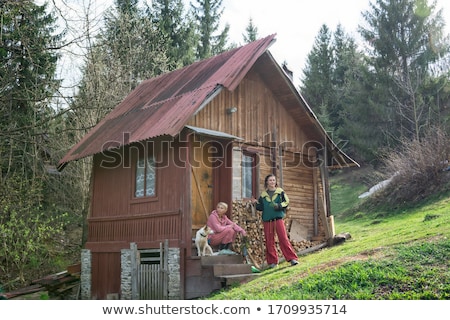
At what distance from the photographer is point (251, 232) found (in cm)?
1299

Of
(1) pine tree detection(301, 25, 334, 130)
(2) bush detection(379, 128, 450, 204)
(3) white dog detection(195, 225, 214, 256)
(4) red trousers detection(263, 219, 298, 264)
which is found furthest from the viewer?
(1) pine tree detection(301, 25, 334, 130)


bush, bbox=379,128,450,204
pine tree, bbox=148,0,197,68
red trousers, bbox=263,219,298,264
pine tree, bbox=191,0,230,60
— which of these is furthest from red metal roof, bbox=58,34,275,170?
pine tree, bbox=191,0,230,60

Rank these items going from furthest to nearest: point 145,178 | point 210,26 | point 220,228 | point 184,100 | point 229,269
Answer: point 210,26 → point 145,178 → point 184,100 → point 220,228 → point 229,269

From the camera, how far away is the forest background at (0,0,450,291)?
1493 cm

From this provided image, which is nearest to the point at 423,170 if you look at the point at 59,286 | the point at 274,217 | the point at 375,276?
the point at 274,217

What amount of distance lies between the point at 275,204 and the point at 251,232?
1.79 metres

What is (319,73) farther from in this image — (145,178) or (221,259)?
(221,259)

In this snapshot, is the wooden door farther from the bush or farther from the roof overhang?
the bush

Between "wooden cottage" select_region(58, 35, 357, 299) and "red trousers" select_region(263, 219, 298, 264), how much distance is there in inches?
54.7

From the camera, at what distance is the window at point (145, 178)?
1260 centimetres

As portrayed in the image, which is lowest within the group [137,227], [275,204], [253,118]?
[137,227]

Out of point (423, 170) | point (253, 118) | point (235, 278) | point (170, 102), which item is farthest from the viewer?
point (423, 170)

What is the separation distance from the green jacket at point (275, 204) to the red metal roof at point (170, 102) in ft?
8.25
